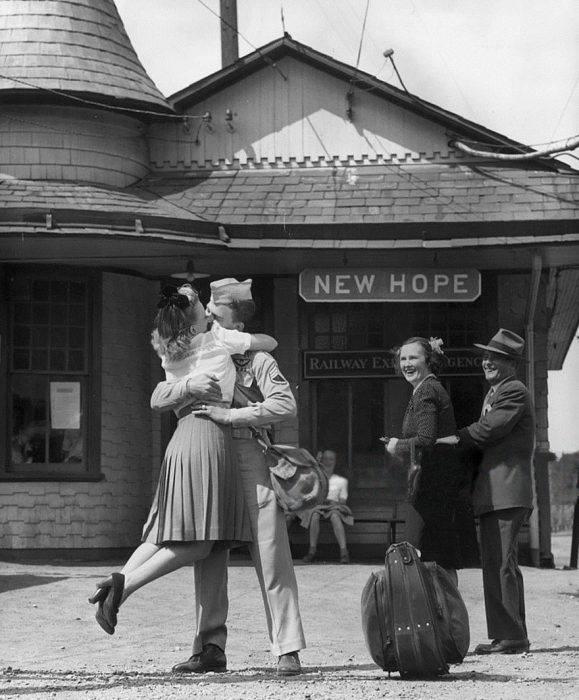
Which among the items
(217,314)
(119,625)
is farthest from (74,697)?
(119,625)

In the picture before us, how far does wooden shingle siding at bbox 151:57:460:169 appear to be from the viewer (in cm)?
1675

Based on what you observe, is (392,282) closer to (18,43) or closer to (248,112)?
(248,112)

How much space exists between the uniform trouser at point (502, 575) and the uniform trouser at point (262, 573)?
1.50 m

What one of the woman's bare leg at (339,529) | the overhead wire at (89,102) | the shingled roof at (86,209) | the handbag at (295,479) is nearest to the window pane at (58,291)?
the shingled roof at (86,209)

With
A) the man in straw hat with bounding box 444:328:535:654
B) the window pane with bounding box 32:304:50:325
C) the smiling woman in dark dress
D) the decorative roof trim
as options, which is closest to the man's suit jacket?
the man in straw hat with bounding box 444:328:535:654

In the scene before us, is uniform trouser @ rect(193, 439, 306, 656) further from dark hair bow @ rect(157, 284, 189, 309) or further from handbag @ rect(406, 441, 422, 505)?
handbag @ rect(406, 441, 422, 505)

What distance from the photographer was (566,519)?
45656 mm

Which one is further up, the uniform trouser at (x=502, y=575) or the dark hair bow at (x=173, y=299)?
the dark hair bow at (x=173, y=299)

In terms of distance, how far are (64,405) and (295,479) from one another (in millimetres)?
8478

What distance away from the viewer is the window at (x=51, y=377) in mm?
15383

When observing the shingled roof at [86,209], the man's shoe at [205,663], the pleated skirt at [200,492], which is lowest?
the man's shoe at [205,663]

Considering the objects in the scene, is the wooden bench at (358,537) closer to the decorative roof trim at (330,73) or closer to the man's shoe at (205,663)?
the decorative roof trim at (330,73)

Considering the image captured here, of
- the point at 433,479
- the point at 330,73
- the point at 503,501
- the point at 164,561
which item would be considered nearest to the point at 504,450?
the point at 503,501

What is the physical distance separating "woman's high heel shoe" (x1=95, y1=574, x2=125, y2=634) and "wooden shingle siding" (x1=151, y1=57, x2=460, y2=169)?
10317mm
